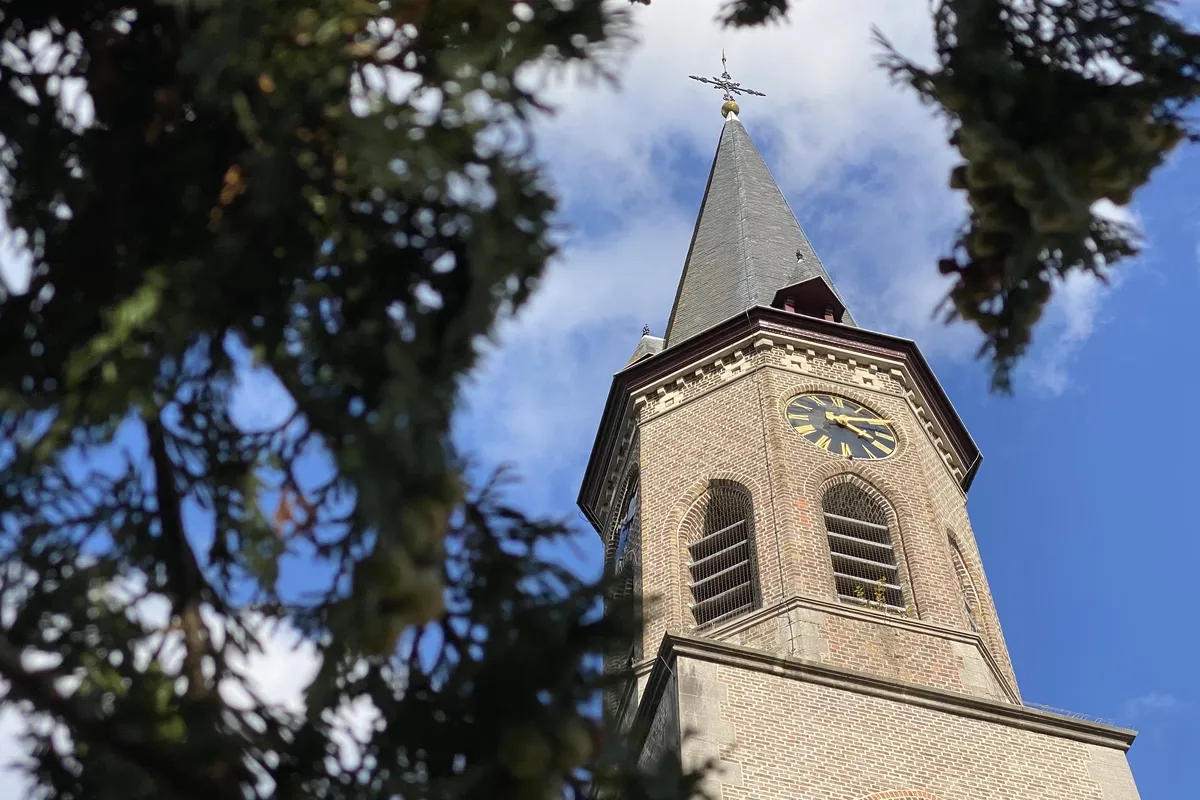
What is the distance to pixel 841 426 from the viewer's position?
65.0ft

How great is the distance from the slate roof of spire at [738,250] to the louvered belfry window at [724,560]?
12.7 feet

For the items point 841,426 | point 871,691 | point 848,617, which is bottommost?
point 871,691

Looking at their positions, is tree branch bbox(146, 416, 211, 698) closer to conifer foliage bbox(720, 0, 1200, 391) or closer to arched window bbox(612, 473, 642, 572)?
conifer foliage bbox(720, 0, 1200, 391)

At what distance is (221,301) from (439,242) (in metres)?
0.67

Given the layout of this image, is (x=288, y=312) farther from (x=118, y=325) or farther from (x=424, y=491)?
(x=424, y=491)

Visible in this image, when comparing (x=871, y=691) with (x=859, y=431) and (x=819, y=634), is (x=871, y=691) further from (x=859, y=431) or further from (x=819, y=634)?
(x=859, y=431)

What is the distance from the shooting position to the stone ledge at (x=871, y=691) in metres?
14.6

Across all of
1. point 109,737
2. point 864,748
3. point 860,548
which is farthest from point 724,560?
point 109,737

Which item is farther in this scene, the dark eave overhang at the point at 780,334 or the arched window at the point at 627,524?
the dark eave overhang at the point at 780,334

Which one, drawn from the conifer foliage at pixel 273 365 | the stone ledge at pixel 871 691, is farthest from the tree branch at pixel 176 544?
the stone ledge at pixel 871 691

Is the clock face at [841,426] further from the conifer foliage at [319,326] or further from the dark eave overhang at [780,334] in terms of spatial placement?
the conifer foliage at [319,326]

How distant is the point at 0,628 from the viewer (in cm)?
424

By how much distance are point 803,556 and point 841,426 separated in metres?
3.18

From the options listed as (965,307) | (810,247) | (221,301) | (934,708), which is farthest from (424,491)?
(810,247)
